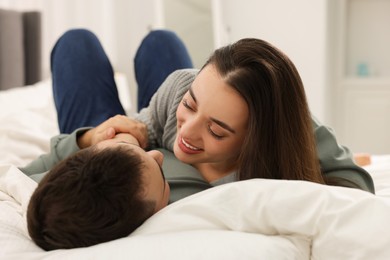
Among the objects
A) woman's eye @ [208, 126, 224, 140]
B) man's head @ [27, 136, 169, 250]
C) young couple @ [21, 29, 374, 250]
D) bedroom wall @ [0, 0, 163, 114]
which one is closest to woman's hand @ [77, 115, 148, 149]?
young couple @ [21, 29, 374, 250]

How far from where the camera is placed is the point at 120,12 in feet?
13.5

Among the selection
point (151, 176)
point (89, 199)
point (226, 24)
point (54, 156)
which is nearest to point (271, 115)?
point (151, 176)

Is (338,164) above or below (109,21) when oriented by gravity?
below

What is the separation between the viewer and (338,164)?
127cm

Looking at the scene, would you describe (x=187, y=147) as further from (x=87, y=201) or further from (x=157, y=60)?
(x=157, y=60)

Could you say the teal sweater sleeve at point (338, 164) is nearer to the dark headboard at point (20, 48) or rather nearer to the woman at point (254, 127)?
the woman at point (254, 127)

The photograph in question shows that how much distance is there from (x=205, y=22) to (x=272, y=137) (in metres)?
2.67

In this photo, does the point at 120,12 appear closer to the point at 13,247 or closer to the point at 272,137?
the point at 272,137

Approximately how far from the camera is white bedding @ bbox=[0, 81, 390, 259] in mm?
792

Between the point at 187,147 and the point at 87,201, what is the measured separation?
1.23 feet

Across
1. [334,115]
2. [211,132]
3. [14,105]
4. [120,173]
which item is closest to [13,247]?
[120,173]

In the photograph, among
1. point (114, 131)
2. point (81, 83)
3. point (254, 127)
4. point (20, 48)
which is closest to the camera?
point (254, 127)

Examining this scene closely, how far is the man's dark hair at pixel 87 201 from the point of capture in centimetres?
87

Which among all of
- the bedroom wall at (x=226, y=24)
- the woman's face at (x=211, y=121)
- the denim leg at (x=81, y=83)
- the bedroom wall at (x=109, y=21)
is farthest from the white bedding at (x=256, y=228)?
the bedroom wall at (x=226, y=24)
